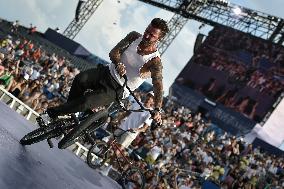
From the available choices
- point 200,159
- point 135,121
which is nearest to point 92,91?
point 135,121

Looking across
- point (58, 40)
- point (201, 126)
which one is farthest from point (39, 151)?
point (58, 40)

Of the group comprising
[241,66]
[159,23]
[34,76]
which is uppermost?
[241,66]

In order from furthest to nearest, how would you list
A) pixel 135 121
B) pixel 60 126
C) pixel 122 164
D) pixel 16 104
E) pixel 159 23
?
pixel 16 104, pixel 135 121, pixel 122 164, pixel 60 126, pixel 159 23

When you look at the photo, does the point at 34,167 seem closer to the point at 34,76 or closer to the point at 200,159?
the point at 200,159

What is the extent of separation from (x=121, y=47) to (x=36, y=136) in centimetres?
149

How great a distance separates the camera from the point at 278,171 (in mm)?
17219

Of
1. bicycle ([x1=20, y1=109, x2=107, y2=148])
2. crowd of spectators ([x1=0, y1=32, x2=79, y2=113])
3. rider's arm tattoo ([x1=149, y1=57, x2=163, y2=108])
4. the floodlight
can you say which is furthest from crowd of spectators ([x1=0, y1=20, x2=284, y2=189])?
the floodlight

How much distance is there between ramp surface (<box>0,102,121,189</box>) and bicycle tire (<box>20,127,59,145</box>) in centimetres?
7

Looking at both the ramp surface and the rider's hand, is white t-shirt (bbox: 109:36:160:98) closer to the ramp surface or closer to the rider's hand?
the rider's hand

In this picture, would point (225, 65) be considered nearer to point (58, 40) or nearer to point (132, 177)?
point (58, 40)

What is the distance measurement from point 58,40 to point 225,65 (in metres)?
15.0

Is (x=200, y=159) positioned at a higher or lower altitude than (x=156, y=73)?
higher

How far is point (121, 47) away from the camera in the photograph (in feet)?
16.5

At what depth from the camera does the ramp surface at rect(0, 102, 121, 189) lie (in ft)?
11.4
